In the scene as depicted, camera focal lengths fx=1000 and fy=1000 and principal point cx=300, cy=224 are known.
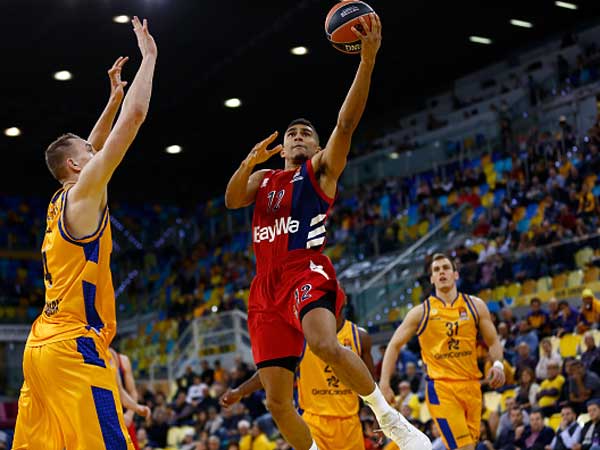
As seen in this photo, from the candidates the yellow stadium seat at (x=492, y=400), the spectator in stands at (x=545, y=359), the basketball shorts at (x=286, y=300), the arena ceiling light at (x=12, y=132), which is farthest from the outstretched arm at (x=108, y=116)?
the arena ceiling light at (x=12, y=132)

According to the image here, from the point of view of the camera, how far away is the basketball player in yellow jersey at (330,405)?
9.51 metres

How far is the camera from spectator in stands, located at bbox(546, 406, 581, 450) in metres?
11.7

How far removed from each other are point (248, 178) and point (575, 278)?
9.16 meters

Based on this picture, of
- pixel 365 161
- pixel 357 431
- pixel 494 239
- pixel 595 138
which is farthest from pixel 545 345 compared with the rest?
pixel 365 161

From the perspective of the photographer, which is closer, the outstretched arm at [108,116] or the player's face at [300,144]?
the outstretched arm at [108,116]

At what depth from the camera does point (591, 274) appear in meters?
14.9

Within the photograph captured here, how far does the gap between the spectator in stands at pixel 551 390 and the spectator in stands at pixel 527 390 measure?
0.12 metres

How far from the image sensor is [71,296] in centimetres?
579

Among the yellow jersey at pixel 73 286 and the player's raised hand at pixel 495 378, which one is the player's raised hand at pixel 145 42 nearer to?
the yellow jersey at pixel 73 286

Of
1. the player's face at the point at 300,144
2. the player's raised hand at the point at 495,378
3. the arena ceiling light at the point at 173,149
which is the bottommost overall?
the player's raised hand at the point at 495,378

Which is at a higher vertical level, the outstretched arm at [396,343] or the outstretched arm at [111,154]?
the outstretched arm at [111,154]

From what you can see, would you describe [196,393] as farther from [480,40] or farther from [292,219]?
[292,219]

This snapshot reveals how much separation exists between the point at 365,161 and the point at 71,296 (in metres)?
21.1

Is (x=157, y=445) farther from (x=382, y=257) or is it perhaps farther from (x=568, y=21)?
(x=568, y=21)
